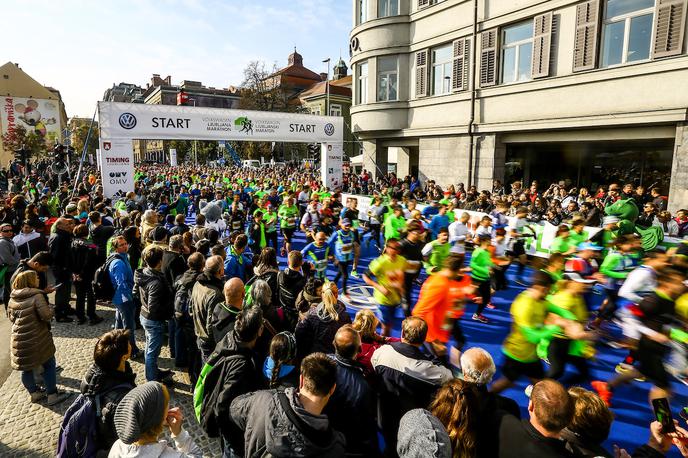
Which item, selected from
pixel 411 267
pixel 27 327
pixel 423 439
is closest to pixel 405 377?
pixel 423 439

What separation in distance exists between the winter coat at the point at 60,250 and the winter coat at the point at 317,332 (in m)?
5.10

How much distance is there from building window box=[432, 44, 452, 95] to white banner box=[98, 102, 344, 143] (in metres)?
5.09

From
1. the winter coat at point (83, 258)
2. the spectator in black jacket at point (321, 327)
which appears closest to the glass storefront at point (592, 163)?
the spectator in black jacket at point (321, 327)

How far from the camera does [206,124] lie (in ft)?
55.2

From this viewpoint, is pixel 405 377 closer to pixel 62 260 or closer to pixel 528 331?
pixel 528 331

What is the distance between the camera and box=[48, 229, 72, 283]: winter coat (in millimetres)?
6809

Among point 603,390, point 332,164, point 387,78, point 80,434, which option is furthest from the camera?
point 387,78

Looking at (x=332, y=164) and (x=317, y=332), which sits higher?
(x=332, y=164)

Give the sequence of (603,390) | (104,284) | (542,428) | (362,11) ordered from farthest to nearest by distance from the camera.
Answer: (362,11) → (104,284) → (603,390) → (542,428)

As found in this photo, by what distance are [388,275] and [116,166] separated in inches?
487

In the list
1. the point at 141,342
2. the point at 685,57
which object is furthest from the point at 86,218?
the point at 685,57

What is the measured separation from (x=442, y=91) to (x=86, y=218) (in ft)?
53.0

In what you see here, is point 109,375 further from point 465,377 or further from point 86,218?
point 86,218

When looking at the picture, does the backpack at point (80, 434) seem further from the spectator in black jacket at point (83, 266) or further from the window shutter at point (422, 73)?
the window shutter at point (422, 73)
